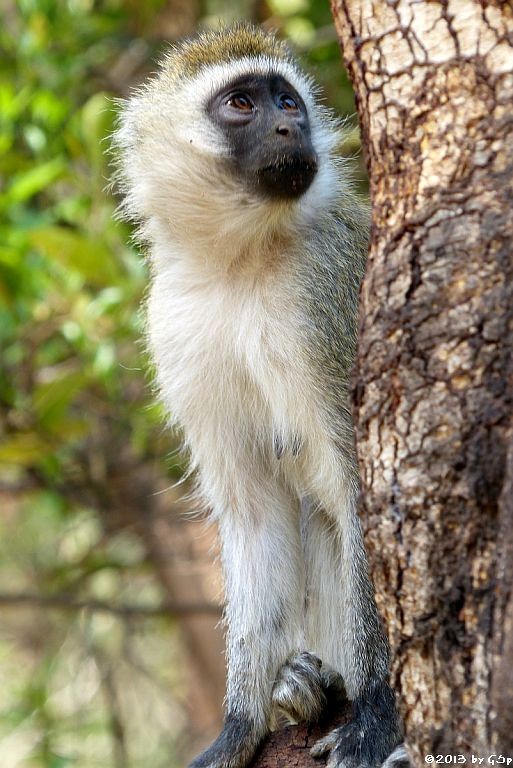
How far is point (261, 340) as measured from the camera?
402 cm

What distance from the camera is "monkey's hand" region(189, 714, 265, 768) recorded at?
3.97 meters

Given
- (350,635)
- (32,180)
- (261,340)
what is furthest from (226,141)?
(350,635)

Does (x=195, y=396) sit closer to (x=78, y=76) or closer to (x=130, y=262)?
(x=130, y=262)

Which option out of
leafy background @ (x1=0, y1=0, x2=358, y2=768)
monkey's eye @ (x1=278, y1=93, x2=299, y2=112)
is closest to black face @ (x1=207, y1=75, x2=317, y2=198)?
monkey's eye @ (x1=278, y1=93, x2=299, y2=112)

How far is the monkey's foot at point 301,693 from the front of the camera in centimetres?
385

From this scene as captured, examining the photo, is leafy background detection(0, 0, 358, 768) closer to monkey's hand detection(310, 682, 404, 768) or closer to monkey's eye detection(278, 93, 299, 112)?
monkey's eye detection(278, 93, 299, 112)

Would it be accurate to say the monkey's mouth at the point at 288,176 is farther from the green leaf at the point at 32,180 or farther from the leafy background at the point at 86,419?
the green leaf at the point at 32,180

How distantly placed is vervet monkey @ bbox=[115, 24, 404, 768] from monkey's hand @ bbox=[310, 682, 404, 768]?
130mm

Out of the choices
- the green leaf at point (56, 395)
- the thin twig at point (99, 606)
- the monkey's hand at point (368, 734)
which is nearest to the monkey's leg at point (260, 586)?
the monkey's hand at point (368, 734)

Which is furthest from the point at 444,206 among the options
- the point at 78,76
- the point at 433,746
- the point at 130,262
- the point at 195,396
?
the point at 78,76

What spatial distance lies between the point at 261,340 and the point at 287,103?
40.4 inches

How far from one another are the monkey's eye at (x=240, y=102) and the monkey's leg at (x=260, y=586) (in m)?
1.51

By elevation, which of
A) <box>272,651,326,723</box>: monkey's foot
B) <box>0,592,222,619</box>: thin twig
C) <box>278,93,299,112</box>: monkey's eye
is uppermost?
<box>278,93,299,112</box>: monkey's eye

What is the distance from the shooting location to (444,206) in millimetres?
2615
